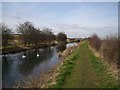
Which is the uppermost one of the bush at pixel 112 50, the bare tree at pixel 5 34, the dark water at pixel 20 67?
the bare tree at pixel 5 34

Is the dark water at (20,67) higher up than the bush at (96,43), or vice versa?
the bush at (96,43)

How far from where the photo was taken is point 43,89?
1222cm

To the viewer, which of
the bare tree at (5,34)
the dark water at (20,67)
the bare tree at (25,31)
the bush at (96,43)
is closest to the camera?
the dark water at (20,67)

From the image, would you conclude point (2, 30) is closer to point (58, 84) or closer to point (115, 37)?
point (115, 37)

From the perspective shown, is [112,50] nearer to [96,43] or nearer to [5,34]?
[96,43]

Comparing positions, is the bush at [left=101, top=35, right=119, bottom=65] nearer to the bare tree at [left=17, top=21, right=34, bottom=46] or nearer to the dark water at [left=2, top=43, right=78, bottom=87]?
the dark water at [left=2, top=43, right=78, bottom=87]

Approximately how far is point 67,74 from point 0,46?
37436 mm

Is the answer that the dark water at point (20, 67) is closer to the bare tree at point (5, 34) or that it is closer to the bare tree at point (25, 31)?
the bare tree at point (5, 34)

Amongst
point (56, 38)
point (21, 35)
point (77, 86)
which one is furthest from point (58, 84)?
point (56, 38)

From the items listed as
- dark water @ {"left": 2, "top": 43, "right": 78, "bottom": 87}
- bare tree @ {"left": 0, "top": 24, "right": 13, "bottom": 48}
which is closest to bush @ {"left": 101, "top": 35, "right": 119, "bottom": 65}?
dark water @ {"left": 2, "top": 43, "right": 78, "bottom": 87}

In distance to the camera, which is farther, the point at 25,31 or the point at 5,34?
the point at 25,31

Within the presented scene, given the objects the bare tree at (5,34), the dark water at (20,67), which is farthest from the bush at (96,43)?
the bare tree at (5,34)

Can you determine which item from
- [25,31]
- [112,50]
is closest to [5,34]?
[25,31]

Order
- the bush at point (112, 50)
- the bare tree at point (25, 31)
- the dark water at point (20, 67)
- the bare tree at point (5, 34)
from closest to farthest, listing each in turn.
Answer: the bush at point (112, 50) < the dark water at point (20, 67) < the bare tree at point (5, 34) < the bare tree at point (25, 31)
